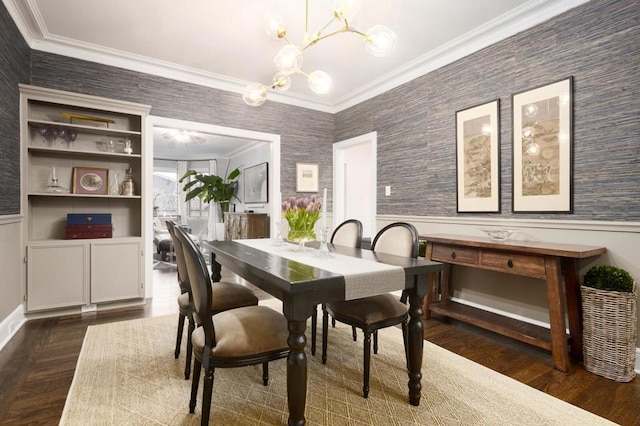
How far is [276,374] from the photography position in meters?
2.00

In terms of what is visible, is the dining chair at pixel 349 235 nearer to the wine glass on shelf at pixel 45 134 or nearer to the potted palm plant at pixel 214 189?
the wine glass on shelf at pixel 45 134

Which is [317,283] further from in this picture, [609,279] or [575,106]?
[575,106]

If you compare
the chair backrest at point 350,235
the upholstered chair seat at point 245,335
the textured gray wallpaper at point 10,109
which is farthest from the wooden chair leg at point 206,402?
the textured gray wallpaper at point 10,109

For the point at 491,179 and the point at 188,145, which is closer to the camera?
the point at 491,179

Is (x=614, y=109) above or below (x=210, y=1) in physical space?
below

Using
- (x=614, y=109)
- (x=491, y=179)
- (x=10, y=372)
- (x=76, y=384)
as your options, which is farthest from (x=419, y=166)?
(x=10, y=372)

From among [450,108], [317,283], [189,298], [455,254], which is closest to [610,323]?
[455,254]

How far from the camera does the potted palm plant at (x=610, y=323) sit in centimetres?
195

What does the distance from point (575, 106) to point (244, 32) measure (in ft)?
9.27

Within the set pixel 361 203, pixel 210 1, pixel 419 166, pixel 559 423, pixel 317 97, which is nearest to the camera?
pixel 559 423

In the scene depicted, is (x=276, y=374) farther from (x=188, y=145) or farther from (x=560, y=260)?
(x=188, y=145)

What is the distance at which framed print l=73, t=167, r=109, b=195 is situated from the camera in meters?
3.30

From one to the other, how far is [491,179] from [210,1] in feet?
9.32

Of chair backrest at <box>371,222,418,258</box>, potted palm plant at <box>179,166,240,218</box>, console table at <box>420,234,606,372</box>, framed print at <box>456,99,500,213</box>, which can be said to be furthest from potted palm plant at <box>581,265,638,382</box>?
potted palm plant at <box>179,166,240,218</box>
